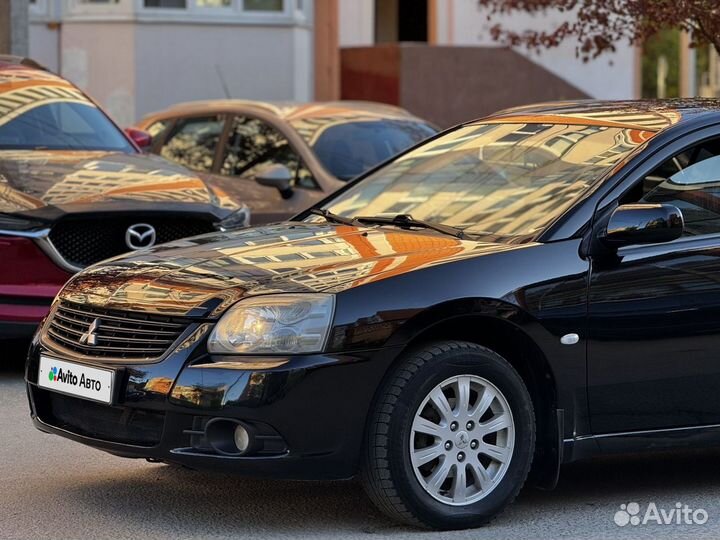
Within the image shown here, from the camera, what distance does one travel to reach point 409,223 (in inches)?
259

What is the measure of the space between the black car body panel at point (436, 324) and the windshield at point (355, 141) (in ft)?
19.0

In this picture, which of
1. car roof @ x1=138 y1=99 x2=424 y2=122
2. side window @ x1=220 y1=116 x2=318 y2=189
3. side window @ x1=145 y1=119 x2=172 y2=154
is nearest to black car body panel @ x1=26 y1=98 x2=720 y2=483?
side window @ x1=220 y1=116 x2=318 y2=189

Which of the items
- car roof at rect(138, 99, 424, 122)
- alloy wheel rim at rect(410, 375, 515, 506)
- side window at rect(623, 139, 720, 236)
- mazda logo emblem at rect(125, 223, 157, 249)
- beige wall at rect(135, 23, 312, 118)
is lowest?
alloy wheel rim at rect(410, 375, 515, 506)

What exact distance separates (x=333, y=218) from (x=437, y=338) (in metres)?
1.38

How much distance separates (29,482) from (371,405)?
5.93 feet

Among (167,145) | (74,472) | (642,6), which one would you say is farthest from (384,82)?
(74,472)

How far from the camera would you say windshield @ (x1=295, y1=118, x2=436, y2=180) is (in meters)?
12.3

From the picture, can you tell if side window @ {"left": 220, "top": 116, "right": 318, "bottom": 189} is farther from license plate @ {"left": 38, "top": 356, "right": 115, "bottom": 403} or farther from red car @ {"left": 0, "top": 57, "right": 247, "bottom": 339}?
license plate @ {"left": 38, "top": 356, "right": 115, "bottom": 403}

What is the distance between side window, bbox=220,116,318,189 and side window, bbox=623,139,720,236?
589cm

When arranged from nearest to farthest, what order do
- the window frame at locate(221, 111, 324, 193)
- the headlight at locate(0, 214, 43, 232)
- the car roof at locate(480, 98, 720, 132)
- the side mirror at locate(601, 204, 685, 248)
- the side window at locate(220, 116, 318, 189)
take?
the side mirror at locate(601, 204, 685, 248) → the car roof at locate(480, 98, 720, 132) → the headlight at locate(0, 214, 43, 232) → the window frame at locate(221, 111, 324, 193) → the side window at locate(220, 116, 318, 189)

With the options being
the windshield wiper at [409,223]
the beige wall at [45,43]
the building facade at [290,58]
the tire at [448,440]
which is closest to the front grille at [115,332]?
the tire at [448,440]

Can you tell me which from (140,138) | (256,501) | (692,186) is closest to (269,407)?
(256,501)

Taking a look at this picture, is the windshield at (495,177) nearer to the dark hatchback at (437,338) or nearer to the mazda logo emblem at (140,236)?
the dark hatchback at (437,338)

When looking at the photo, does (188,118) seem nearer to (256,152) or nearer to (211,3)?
(256,152)
